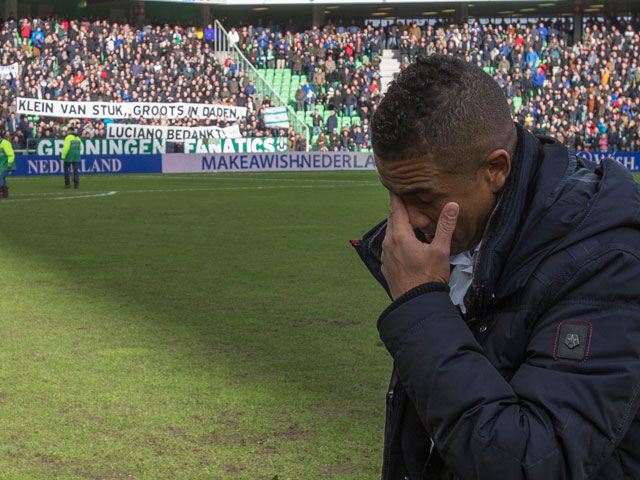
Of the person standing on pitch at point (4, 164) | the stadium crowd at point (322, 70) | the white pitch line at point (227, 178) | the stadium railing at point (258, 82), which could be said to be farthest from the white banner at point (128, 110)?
the person standing on pitch at point (4, 164)

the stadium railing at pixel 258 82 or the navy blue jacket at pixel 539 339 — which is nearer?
the navy blue jacket at pixel 539 339

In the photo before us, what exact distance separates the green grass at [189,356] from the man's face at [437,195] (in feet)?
9.61

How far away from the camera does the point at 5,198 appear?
24656mm

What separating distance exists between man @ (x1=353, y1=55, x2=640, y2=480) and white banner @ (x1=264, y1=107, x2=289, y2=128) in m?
42.7

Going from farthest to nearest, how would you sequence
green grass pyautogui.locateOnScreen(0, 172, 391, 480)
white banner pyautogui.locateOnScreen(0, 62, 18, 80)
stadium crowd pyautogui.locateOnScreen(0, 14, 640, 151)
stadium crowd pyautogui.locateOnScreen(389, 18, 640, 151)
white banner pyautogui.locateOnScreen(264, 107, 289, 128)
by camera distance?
1. white banner pyautogui.locateOnScreen(264, 107, 289, 128)
2. stadium crowd pyautogui.locateOnScreen(389, 18, 640, 151)
3. stadium crowd pyautogui.locateOnScreen(0, 14, 640, 151)
4. white banner pyautogui.locateOnScreen(0, 62, 18, 80)
5. green grass pyautogui.locateOnScreen(0, 172, 391, 480)

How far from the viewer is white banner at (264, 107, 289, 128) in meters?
44.5

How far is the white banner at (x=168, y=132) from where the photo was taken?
4034 centimetres

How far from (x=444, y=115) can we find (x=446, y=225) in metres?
0.22

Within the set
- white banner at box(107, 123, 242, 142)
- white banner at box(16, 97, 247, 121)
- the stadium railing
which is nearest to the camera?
white banner at box(16, 97, 247, 121)

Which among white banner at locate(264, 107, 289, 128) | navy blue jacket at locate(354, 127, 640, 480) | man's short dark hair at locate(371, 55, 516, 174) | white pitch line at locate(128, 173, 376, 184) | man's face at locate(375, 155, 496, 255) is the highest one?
man's short dark hair at locate(371, 55, 516, 174)

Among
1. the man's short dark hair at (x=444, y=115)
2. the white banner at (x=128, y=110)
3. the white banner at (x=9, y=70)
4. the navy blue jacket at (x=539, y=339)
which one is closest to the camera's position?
the navy blue jacket at (x=539, y=339)

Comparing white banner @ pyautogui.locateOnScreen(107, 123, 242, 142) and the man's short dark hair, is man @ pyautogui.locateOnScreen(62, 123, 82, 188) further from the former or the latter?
the man's short dark hair

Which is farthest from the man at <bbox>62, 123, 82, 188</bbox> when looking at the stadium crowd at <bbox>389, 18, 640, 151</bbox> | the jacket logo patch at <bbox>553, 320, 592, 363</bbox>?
the jacket logo patch at <bbox>553, 320, 592, 363</bbox>

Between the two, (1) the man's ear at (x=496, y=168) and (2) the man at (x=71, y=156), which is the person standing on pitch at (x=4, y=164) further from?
(1) the man's ear at (x=496, y=168)
